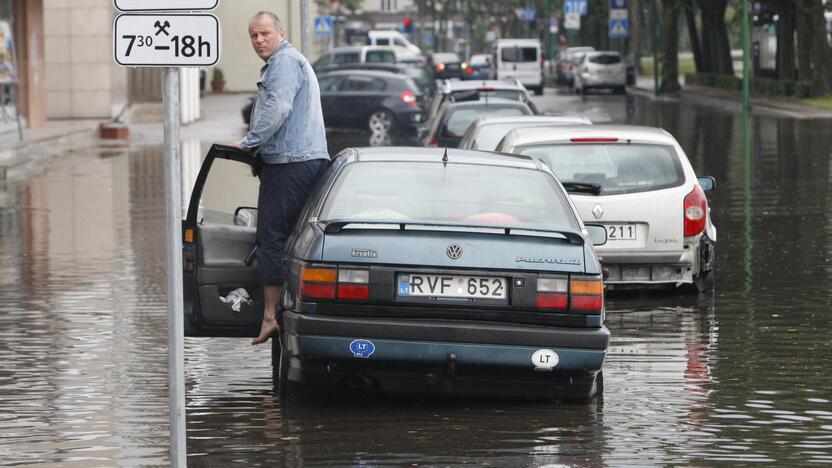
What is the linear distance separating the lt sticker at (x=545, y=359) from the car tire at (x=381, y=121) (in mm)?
27942

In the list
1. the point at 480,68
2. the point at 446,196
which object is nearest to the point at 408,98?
the point at 446,196

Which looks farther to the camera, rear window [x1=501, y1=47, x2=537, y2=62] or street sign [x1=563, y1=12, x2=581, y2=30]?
street sign [x1=563, y1=12, x2=581, y2=30]

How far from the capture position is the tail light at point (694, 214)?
38.6 feet

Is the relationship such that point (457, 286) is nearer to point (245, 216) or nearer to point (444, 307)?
point (444, 307)

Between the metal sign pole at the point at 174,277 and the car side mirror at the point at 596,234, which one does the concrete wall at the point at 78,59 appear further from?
the metal sign pole at the point at 174,277

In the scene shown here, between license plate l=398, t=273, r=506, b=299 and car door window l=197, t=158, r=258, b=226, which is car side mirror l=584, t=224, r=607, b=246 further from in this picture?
car door window l=197, t=158, r=258, b=226

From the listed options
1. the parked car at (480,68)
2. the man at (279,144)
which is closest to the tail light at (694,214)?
the man at (279,144)

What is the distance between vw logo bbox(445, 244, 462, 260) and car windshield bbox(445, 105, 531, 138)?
12.4m

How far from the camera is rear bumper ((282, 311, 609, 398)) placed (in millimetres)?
7383

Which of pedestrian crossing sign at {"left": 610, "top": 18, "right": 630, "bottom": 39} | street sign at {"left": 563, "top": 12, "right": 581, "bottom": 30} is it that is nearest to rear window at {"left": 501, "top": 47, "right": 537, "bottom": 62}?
pedestrian crossing sign at {"left": 610, "top": 18, "right": 630, "bottom": 39}

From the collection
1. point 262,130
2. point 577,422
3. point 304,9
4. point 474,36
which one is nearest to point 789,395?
point 577,422

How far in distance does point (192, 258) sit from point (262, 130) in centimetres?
73

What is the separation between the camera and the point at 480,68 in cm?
7781

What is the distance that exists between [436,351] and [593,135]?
5063 millimetres
